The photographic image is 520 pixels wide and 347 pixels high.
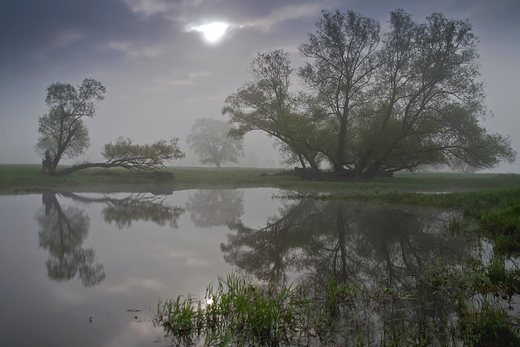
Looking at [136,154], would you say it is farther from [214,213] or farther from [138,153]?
[214,213]

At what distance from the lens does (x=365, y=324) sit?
301 cm

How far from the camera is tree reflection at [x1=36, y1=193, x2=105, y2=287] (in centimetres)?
443

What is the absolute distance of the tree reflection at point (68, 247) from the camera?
443 centimetres

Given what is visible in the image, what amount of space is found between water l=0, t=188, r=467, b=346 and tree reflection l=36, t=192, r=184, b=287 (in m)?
0.03

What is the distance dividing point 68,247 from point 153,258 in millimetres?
2099

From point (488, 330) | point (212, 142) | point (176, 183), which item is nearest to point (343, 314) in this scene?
point (488, 330)

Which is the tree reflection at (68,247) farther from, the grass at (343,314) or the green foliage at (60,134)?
the green foliage at (60,134)

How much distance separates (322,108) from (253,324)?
999 inches

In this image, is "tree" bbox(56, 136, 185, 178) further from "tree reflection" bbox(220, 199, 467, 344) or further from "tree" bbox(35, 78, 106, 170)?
"tree reflection" bbox(220, 199, 467, 344)

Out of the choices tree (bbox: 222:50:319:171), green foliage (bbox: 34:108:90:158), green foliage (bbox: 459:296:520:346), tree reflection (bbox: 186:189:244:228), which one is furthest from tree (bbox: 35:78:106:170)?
green foliage (bbox: 459:296:520:346)

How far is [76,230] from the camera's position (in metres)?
7.60

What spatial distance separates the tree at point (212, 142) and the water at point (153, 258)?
5123cm

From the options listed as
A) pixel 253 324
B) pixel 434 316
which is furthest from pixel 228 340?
pixel 434 316

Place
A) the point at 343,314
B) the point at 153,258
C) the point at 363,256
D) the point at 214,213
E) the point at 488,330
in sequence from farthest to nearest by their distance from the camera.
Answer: the point at 214,213, the point at 363,256, the point at 153,258, the point at 343,314, the point at 488,330
